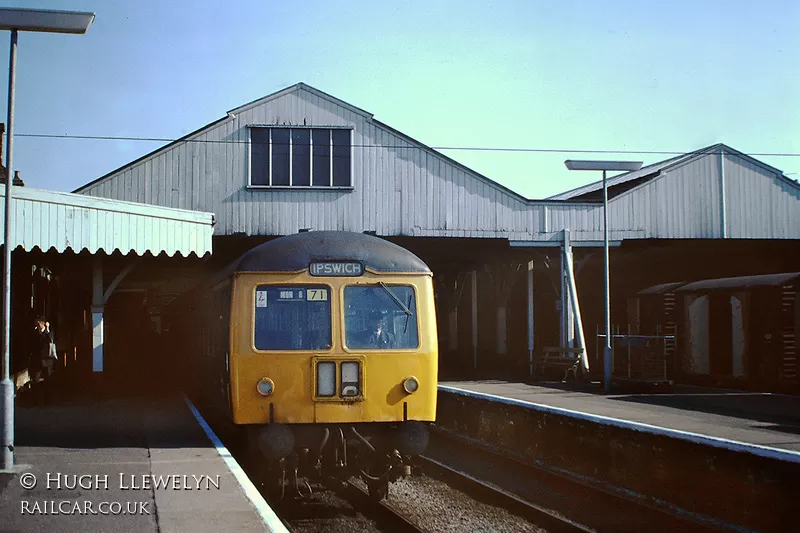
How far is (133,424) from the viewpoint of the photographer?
13258mm

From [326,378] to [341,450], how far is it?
763 millimetres

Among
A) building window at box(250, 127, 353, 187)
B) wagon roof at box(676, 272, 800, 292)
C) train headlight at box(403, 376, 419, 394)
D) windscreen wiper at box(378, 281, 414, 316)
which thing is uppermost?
building window at box(250, 127, 353, 187)

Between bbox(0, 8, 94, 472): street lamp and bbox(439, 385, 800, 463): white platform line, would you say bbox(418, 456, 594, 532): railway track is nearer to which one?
bbox(439, 385, 800, 463): white platform line

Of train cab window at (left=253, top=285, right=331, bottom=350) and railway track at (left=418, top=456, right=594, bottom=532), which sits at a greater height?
train cab window at (left=253, top=285, right=331, bottom=350)

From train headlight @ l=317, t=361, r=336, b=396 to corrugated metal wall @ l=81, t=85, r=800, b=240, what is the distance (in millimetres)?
15578

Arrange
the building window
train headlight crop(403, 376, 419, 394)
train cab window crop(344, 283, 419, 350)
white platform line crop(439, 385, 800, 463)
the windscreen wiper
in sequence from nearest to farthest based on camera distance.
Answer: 1. white platform line crop(439, 385, 800, 463)
2. train headlight crop(403, 376, 419, 394)
3. train cab window crop(344, 283, 419, 350)
4. the windscreen wiper
5. the building window

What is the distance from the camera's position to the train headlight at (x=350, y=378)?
9.39 meters

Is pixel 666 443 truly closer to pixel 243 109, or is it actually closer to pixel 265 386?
pixel 265 386

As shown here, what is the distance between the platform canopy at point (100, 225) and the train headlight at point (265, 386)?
20.4 feet

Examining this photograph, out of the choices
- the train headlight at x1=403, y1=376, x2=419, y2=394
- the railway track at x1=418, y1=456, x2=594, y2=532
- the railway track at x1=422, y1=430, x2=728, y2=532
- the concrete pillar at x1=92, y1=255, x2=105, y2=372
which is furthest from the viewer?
the concrete pillar at x1=92, y1=255, x2=105, y2=372

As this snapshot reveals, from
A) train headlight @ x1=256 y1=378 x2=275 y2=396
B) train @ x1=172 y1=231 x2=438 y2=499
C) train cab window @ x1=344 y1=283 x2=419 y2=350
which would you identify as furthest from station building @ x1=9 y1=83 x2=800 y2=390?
train headlight @ x1=256 y1=378 x2=275 y2=396

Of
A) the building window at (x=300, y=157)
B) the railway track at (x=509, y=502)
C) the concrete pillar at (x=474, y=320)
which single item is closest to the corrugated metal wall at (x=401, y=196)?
the building window at (x=300, y=157)

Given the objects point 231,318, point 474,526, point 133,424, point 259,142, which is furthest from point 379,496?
point 259,142

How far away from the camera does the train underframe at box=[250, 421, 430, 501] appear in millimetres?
9250
